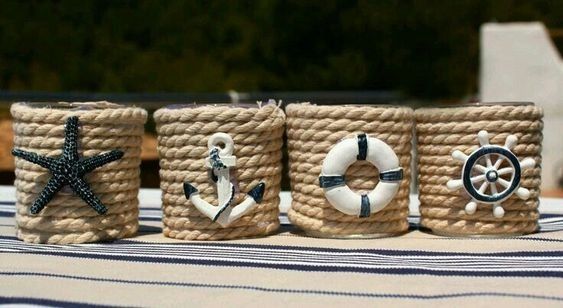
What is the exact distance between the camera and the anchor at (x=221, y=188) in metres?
1.29

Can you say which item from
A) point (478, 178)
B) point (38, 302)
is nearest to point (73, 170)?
point (38, 302)

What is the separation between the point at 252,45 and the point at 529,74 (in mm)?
2383

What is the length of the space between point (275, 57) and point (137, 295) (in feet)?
20.6

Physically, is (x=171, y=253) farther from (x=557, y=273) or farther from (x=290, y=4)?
(x=290, y=4)

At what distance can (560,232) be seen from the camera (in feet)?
4.51

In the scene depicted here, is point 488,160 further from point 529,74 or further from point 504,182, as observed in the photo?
point 529,74

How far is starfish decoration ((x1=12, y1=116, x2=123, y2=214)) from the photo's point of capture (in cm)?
126

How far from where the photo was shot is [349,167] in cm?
130

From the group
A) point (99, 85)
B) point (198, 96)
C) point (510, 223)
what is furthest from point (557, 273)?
point (99, 85)

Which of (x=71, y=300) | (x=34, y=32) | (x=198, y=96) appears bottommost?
(x=71, y=300)

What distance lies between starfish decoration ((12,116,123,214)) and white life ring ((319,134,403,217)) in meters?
0.35

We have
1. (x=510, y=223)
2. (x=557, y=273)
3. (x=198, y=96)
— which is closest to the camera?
(x=557, y=273)

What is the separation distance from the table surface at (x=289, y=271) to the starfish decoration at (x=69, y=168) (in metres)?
0.08

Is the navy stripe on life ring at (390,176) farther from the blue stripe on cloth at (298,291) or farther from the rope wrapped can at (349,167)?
the blue stripe on cloth at (298,291)
